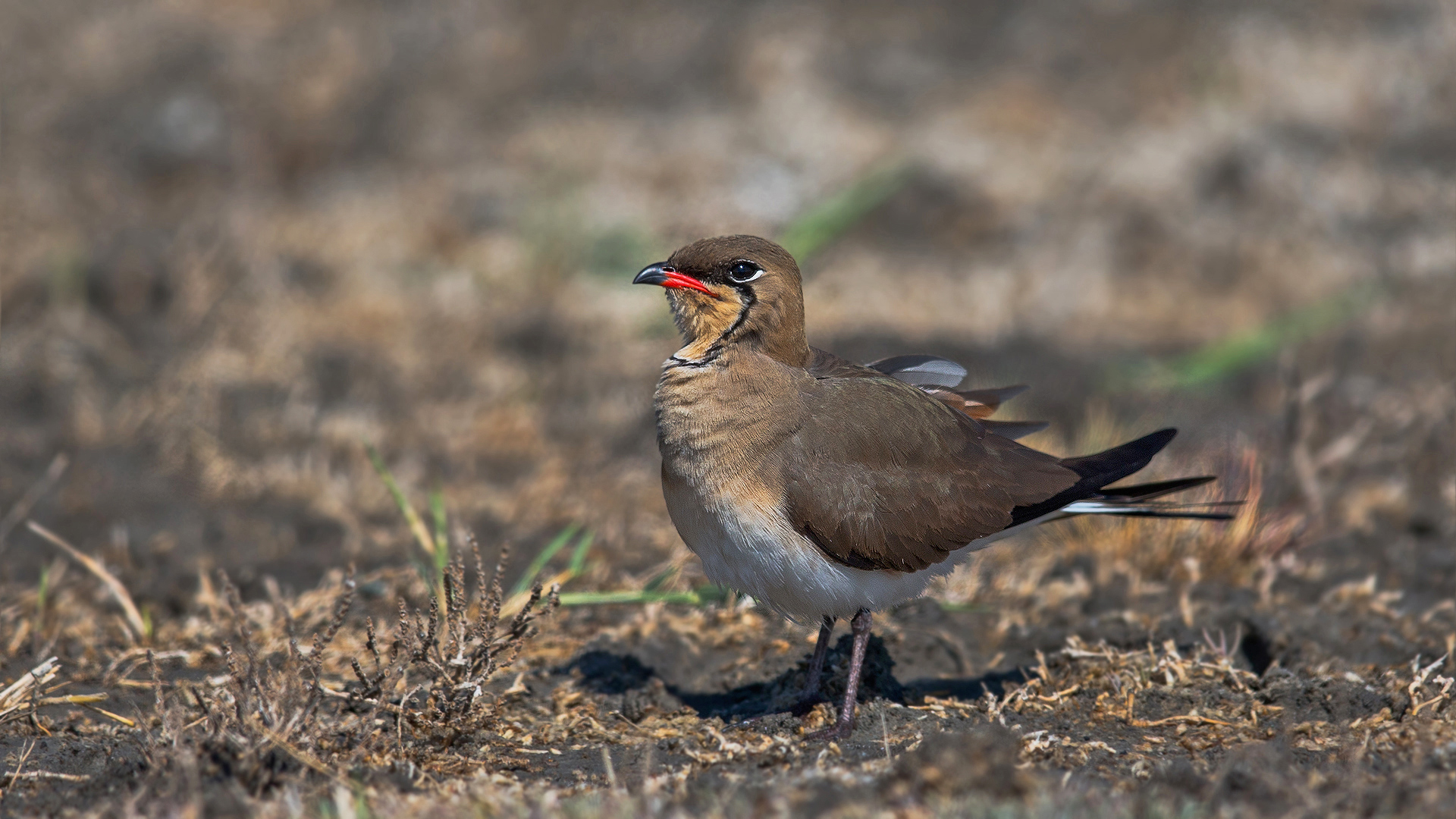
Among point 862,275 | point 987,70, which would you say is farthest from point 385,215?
point 987,70

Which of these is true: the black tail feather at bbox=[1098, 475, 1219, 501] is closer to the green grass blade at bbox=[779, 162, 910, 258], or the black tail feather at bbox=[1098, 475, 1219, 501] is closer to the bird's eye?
the bird's eye

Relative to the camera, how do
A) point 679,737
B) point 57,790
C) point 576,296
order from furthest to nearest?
1. point 576,296
2. point 679,737
3. point 57,790

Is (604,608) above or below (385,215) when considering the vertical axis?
below

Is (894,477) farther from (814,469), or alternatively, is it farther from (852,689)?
(852,689)

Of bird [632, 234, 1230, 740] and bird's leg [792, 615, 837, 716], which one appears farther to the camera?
bird's leg [792, 615, 837, 716]

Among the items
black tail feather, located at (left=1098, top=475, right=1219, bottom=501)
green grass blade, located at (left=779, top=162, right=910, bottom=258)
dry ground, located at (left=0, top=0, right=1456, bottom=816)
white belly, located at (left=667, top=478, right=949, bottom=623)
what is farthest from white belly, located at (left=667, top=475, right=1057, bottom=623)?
green grass blade, located at (left=779, top=162, right=910, bottom=258)

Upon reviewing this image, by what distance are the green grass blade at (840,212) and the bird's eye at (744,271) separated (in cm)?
340

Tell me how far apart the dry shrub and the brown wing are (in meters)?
0.81

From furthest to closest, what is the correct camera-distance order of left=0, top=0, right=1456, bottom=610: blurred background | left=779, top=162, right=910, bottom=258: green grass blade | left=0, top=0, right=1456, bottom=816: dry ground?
1. left=779, top=162, right=910, bottom=258: green grass blade
2. left=0, top=0, right=1456, bottom=610: blurred background
3. left=0, top=0, right=1456, bottom=816: dry ground

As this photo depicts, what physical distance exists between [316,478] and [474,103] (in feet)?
15.7

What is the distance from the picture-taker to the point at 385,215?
8984 mm

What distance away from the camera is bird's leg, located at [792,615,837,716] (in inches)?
160

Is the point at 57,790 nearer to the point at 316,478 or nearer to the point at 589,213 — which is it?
the point at 316,478

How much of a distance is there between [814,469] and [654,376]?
365cm
